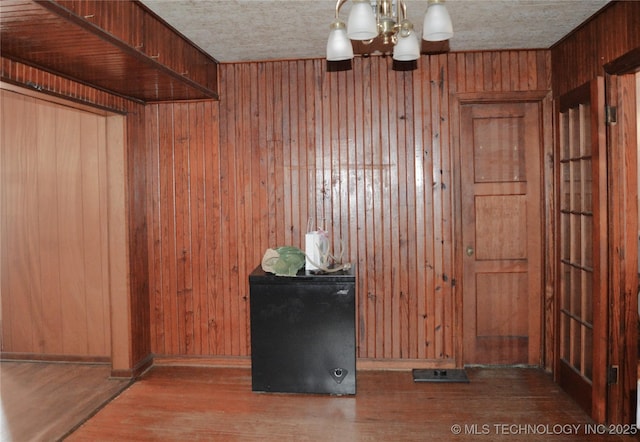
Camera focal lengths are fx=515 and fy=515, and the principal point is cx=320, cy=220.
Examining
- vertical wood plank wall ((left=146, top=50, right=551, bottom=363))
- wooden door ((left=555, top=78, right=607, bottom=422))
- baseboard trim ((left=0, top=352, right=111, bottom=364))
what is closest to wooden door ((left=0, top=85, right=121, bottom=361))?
baseboard trim ((left=0, top=352, right=111, bottom=364))

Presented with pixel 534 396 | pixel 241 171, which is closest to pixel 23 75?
pixel 241 171

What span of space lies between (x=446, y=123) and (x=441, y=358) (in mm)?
1965

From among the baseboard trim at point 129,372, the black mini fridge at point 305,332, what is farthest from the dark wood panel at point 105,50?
the baseboard trim at point 129,372

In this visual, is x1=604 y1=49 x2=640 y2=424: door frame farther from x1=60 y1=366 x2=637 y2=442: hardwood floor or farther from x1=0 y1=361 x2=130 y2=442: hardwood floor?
x1=0 y1=361 x2=130 y2=442: hardwood floor

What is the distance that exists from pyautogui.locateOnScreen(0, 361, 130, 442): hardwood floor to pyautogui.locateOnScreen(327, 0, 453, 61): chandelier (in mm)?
2912

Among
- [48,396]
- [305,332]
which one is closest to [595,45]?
[305,332]

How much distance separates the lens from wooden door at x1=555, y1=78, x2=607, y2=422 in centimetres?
323

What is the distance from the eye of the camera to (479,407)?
11.7ft

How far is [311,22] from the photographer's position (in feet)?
11.2

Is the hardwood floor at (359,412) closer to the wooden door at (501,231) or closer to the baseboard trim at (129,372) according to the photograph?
the baseboard trim at (129,372)

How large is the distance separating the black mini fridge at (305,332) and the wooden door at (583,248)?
5.19 feet

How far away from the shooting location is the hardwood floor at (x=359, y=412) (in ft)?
10.5

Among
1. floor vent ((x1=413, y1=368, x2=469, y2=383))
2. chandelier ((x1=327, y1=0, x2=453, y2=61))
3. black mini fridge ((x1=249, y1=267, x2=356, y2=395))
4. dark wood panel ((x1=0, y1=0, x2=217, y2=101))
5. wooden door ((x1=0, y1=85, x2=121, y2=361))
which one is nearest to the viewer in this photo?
chandelier ((x1=327, y1=0, x2=453, y2=61))

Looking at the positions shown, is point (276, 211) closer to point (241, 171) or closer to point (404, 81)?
point (241, 171)
